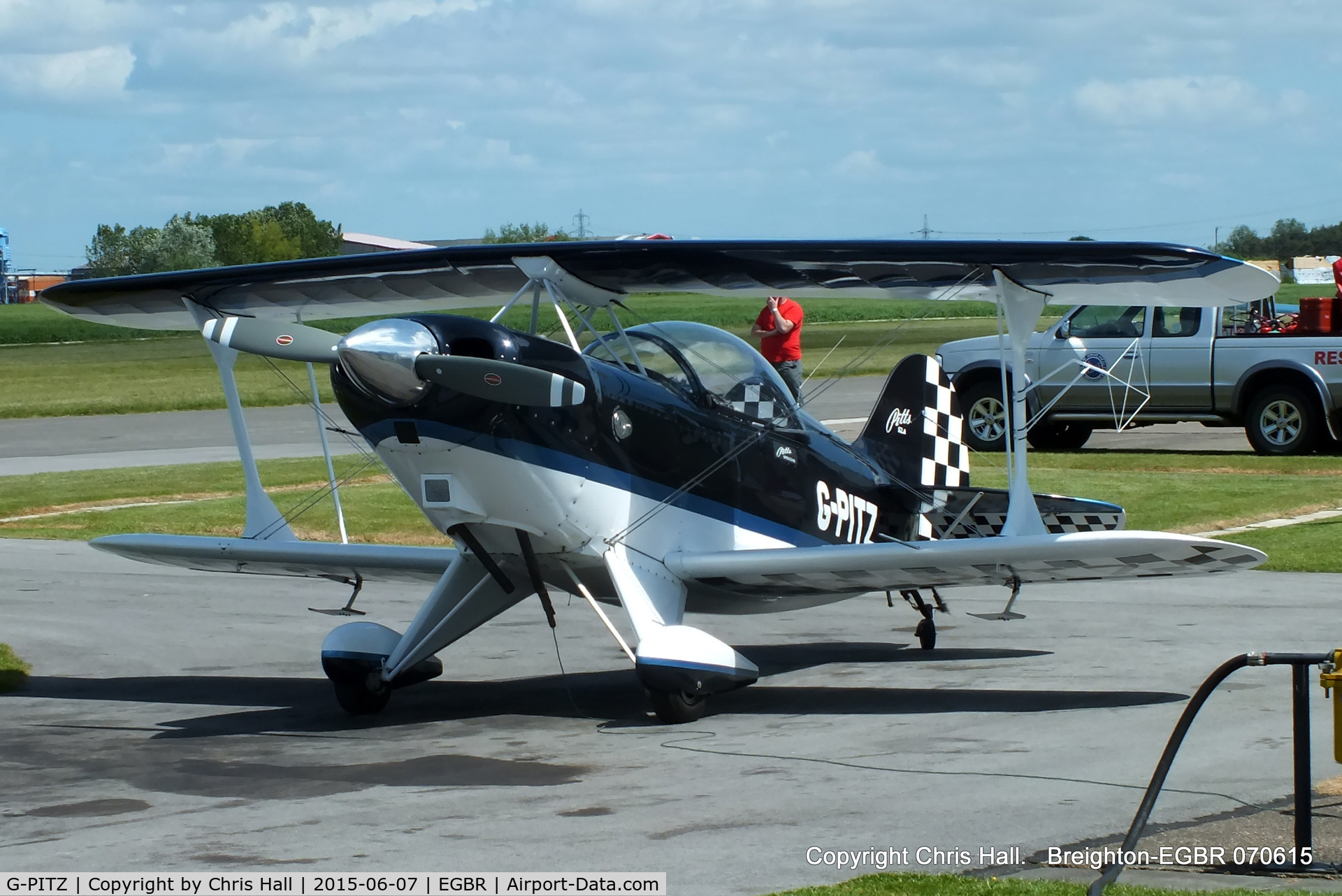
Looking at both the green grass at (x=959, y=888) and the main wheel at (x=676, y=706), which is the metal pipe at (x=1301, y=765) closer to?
the green grass at (x=959, y=888)

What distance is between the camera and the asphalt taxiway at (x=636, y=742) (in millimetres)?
Answer: 6215

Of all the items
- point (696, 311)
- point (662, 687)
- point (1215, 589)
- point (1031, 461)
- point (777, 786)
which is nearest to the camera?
point (777, 786)

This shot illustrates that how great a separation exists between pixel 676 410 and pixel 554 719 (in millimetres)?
1878

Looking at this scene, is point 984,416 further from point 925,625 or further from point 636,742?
point 636,742

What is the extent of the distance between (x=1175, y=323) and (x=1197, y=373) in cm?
78

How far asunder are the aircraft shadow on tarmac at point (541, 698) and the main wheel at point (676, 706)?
Result: 0.84ft

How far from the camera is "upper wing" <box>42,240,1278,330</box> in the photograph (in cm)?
863

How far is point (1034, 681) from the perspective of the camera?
975cm

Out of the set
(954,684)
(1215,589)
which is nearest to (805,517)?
(954,684)

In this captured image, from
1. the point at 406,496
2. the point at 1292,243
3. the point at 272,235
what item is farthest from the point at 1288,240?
the point at 406,496

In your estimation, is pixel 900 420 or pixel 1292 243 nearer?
pixel 900 420

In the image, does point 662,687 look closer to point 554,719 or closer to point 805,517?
point 554,719

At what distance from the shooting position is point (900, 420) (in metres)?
11.9

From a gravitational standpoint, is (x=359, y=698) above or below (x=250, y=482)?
below
